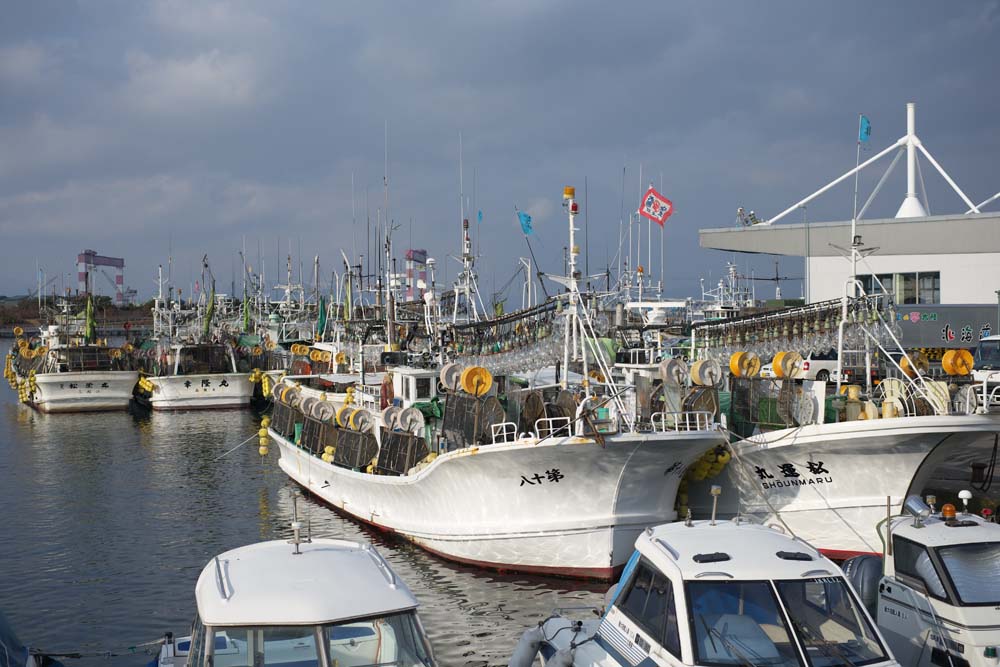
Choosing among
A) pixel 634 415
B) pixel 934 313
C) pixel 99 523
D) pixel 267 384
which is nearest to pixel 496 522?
pixel 634 415

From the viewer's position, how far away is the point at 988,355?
33875mm

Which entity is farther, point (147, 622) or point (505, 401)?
point (505, 401)

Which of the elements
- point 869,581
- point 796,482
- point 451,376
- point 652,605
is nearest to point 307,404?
point 451,376

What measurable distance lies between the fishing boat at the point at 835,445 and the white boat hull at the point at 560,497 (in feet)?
5.74

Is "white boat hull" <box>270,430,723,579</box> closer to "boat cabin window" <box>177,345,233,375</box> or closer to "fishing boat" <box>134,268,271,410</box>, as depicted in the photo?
"fishing boat" <box>134,268,271,410</box>

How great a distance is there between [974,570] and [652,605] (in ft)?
13.1

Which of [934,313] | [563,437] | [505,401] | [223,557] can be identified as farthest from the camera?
[934,313]

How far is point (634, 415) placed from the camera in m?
19.6

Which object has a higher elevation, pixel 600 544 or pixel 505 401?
pixel 505 401

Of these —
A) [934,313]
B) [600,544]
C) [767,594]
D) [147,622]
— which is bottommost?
[147,622]

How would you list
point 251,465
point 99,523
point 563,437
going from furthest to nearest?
point 251,465
point 99,523
point 563,437

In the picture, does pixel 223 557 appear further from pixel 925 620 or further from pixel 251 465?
pixel 251 465

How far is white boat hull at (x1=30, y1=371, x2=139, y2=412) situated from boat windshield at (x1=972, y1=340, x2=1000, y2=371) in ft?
152

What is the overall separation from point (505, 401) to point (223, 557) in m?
13.2
